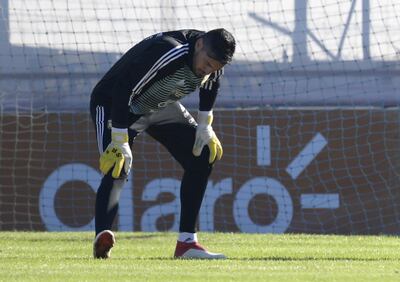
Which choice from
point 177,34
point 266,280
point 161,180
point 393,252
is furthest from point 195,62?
point 161,180

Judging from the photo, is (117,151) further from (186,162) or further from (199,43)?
(199,43)

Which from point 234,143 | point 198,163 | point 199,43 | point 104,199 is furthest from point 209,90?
point 234,143

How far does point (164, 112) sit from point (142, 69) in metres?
0.67

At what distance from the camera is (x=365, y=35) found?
1479 cm

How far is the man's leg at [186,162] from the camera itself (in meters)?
8.67

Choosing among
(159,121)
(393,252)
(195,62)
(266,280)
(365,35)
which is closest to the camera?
(266,280)

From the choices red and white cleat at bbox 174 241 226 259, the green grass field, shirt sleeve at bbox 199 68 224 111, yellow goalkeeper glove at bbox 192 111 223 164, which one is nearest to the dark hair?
shirt sleeve at bbox 199 68 224 111

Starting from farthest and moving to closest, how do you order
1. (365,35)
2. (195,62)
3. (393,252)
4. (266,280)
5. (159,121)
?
1. (365,35)
2. (393,252)
3. (159,121)
4. (195,62)
5. (266,280)

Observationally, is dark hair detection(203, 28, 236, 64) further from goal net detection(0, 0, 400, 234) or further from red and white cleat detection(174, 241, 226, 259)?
goal net detection(0, 0, 400, 234)

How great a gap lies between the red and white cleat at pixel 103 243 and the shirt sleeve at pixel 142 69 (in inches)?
29.7

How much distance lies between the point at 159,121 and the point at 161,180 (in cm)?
619

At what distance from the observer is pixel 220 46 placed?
7812mm

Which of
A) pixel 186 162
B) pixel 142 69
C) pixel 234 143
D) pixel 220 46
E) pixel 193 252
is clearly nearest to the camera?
pixel 220 46

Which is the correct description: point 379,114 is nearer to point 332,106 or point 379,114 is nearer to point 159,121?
point 332,106
